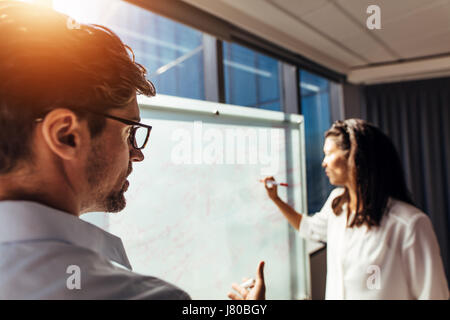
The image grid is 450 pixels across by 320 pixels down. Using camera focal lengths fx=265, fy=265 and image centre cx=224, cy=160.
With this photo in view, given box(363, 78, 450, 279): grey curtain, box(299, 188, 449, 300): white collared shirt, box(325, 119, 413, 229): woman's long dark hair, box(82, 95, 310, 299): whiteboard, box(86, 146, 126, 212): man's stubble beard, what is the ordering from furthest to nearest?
box(363, 78, 450, 279): grey curtain → box(325, 119, 413, 229): woman's long dark hair → box(299, 188, 449, 300): white collared shirt → box(82, 95, 310, 299): whiteboard → box(86, 146, 126, 212): man's stubble beard

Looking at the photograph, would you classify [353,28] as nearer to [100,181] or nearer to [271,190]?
[271,190]

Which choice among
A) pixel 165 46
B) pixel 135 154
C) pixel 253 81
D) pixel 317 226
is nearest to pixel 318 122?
pixel 317 226

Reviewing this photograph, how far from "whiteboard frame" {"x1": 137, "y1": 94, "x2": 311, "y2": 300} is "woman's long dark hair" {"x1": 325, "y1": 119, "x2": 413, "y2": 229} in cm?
37

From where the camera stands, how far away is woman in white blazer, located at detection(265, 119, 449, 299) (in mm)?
973

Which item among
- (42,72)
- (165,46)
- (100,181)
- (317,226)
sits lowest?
(317,226)

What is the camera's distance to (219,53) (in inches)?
49.9

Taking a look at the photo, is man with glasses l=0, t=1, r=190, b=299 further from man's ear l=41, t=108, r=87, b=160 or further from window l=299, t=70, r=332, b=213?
window l=299, t=70, r=332, b=213

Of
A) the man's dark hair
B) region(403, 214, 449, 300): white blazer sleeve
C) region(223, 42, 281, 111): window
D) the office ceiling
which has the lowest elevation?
region(403, 214, 449, 300): white blazer sleeve

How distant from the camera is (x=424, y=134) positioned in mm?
2137

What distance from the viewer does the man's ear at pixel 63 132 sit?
392mm

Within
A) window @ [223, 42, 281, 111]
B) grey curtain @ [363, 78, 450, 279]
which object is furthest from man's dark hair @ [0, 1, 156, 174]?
window @ [223, 42, 281, 111]

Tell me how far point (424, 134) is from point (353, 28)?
1.35 meters

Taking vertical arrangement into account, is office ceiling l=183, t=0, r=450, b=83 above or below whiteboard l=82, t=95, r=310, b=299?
above

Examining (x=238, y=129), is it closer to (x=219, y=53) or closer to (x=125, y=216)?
(x=219, y=53)
